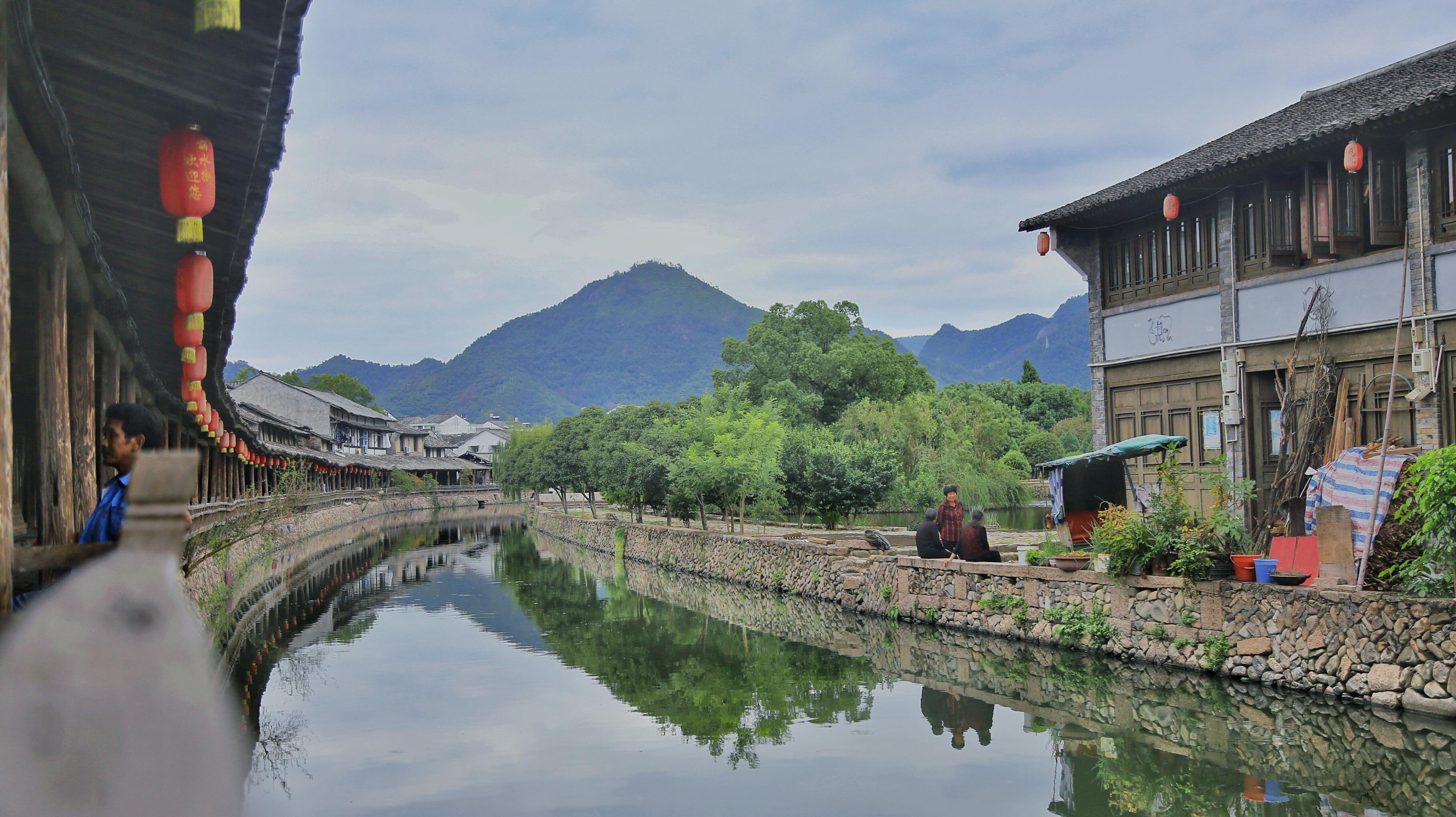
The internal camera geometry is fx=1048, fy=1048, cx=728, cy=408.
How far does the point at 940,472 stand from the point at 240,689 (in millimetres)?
22268

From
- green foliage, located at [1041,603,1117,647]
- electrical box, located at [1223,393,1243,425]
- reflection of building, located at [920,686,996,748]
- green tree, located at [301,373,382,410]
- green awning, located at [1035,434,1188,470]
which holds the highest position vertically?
green tree, located at [301,373,382,410]

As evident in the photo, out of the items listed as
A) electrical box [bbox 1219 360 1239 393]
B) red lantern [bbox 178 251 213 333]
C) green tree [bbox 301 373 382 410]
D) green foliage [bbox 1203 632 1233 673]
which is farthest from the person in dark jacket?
green tree [bbox 301 373 382 410]

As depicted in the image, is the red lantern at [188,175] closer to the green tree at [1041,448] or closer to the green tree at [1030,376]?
the green tree at [1041,448]

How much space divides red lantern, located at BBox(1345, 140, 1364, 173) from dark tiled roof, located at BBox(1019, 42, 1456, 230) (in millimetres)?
229

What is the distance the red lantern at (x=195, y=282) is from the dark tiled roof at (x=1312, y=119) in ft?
37.5

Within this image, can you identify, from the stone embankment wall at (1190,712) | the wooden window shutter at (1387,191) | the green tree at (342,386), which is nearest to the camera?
the stone embankment wall at (1190,712)

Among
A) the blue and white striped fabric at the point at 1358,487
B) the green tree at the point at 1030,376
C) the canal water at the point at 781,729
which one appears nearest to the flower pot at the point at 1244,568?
the blue and white striped fabric at the point at 1358,487

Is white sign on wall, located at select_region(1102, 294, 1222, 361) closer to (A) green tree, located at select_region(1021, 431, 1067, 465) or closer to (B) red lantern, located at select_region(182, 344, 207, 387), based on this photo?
(B) red lantern, located at select_region(182, 344, 207, 387)

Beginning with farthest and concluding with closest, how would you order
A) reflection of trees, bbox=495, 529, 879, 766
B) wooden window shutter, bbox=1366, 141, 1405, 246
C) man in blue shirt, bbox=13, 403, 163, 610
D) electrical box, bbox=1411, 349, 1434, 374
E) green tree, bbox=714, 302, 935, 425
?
green tree, bbox=714, 302, 935, 425, wooden window shutter, bbox=1366, 141, 1405, 246, electrical box, bbox=1411, 349, 1434, 374, reflection of trees, bbox=495, 529, 879, 766, man in blue shirt, bbox=13, 403, 163, 610

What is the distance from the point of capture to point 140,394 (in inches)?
492

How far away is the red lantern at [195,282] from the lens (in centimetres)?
749

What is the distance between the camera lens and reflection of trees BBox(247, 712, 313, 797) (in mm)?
8789

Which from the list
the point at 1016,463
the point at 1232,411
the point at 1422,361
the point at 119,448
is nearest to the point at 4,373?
the point at 119,448

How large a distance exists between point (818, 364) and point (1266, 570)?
36.2 meters
